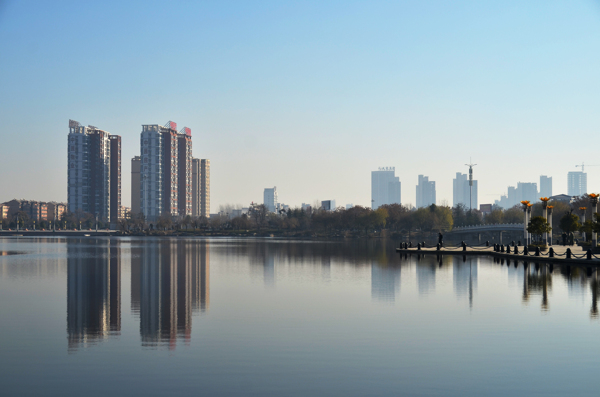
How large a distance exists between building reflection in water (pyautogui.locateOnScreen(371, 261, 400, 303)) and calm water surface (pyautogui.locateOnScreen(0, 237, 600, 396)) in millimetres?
160

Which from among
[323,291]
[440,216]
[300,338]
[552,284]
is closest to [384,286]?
[323,291]

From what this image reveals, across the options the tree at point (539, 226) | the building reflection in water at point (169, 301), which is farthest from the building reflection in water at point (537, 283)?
the tree at point (539, 226)

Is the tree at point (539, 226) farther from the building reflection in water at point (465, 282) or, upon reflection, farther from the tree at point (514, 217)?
the tree at point (514, 217)

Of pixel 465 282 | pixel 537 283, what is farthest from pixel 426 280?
pixel 537 283

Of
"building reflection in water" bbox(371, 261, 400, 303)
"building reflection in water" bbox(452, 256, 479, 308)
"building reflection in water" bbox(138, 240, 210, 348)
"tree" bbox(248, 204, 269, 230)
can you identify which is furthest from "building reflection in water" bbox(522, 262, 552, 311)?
"tree" bbox(248, 204, 269, 230)

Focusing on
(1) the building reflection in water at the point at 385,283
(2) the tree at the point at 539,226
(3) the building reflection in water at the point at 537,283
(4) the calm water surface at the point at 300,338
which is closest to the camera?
(4) the calm water surface at the point at 300,338

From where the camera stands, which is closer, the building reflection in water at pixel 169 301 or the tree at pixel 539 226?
the building reflection in water at pixel 169 301

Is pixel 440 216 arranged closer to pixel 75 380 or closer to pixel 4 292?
pixel 4 292

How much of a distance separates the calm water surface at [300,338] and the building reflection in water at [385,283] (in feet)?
0.53

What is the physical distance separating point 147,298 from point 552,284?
17.7 meters

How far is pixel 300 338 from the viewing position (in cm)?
1385

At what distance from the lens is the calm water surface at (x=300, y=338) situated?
10023 millimetres

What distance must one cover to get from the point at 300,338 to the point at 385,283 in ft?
43.8

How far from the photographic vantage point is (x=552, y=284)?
25.8 metres
